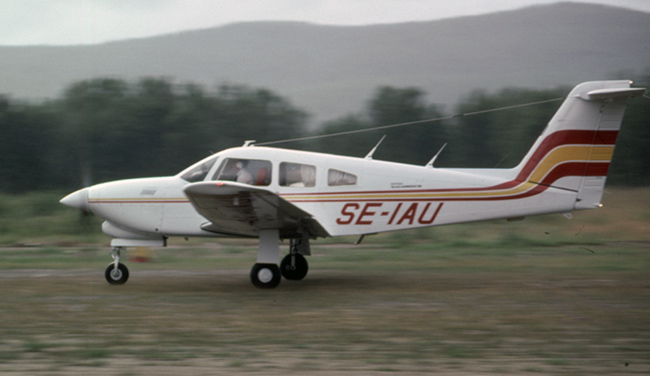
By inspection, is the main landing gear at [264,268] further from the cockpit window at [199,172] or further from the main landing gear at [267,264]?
the cockpit window at [199,172]

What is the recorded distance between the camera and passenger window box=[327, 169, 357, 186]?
8406 millimetres

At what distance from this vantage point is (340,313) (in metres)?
6.64

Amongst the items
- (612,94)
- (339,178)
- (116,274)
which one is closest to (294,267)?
(339,178)

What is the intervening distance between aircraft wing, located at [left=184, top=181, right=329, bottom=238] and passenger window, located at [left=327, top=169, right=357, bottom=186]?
693mm

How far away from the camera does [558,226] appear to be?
14625 mm

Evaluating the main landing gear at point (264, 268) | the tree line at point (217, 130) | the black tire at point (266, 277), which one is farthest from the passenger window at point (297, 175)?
the tree line at point (217, 130)

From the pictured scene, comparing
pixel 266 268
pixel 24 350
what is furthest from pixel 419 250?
pixel 24 350

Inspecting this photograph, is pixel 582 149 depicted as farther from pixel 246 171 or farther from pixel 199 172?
pixel 199 172

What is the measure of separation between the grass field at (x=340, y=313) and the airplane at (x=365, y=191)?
822 mm

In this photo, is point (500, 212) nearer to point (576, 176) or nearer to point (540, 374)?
point (576, 176)

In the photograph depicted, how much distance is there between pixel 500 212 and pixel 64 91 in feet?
42.3

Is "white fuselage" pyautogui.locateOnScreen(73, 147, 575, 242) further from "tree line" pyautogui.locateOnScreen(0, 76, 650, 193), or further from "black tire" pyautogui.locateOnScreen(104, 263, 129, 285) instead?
"tree line" pyautogui.locateOnScreen(0, 76, 650, 193)

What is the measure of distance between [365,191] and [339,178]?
1.33ft

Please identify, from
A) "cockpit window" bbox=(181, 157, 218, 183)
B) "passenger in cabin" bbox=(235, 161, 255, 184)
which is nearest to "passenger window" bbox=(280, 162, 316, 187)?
"passenger in cabin" bbox=(235, 161, 255, 184)
